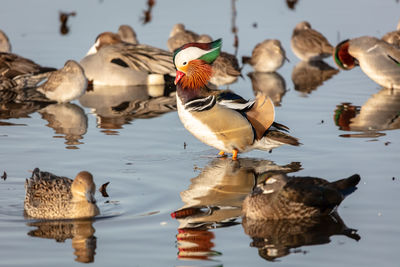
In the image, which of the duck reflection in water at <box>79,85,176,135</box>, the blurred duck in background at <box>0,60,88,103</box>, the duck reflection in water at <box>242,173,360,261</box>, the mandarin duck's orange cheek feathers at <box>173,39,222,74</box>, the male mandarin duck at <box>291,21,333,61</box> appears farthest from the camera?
the male mandarin duck at <box>291,21,333,61</box>

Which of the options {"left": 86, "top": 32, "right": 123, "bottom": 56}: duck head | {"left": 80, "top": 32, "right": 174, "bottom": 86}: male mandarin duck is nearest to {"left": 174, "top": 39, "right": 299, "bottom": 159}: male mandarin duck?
{"left": 80, "top": 32, "right": 174, "bottom": 86}: male mandarin duck

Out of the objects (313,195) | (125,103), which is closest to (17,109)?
(125,103)

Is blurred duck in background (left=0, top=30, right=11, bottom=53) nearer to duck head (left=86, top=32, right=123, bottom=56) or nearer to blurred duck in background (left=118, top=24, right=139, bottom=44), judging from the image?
duck head (left=86, top=32, right=123, bottom=56)

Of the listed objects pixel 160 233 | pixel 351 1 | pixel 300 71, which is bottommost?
pixel 160 233

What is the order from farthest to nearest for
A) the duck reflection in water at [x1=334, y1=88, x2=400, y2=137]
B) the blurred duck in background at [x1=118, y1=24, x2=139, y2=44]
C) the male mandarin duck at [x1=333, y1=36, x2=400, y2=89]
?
the blurred duck in background at [x1=118, y1=24, x2=139, y2=44] < the male mandarin duck at [x1=333, y1=36, x2=400, y2=89] < the duck reflection in water at [x1=334, y1=88, x2=400, y2=137]

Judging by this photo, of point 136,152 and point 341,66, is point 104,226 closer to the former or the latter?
point 136,152

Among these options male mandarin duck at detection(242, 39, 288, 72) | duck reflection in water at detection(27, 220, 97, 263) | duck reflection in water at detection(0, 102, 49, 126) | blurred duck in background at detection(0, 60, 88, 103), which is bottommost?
duck reflection in water at detection(27, 220, 97, 263)

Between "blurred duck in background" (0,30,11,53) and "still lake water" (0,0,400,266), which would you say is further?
"blurred duck in background" (0,30,11,53)

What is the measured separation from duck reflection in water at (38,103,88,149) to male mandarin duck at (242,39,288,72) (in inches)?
174

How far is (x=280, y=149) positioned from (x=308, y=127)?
3.57 feet

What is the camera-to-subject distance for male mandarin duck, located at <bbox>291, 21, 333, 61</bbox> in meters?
18.1

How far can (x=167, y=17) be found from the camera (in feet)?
73.0

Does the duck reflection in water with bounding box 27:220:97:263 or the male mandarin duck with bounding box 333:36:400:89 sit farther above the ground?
the male mandarin duck with bounding box 333:36:400:89

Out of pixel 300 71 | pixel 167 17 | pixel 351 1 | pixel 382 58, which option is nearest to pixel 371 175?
pixel 382 58
